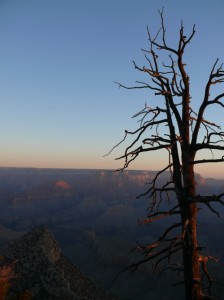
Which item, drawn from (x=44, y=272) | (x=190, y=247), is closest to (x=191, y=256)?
(x=190, y=247)

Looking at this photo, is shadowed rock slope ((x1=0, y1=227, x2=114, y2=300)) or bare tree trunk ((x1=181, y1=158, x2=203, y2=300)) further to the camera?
shadowed rock slope ((x1=0, y1=227, x2=114, y2=300))

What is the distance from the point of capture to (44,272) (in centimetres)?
4122

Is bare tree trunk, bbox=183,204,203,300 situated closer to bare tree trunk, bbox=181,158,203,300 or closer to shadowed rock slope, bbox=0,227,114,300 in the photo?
bare tree trunk, bbox=181,158,203,300

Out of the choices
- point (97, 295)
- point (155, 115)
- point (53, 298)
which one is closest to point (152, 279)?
point (97, 295)

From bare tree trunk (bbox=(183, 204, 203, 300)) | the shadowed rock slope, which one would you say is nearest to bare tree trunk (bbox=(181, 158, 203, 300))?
bare tree trunk (bbox=(183, 204, 203, 300))

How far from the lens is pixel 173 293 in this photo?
305ft

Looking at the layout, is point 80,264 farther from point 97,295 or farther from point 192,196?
point 192,196

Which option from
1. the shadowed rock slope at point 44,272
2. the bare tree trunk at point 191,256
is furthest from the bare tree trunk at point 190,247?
the shadowed rock slope at point 44,272

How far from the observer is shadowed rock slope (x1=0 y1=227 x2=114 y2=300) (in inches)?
1486

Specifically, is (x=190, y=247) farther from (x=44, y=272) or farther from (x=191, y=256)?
(x=44, y=272)

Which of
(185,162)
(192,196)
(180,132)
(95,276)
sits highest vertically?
(180,132)

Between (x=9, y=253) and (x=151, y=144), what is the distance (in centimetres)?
4136

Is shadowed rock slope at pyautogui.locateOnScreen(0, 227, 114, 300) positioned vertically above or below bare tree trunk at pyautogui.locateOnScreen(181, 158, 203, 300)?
below

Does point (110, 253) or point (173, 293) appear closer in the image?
point (173, 293)
